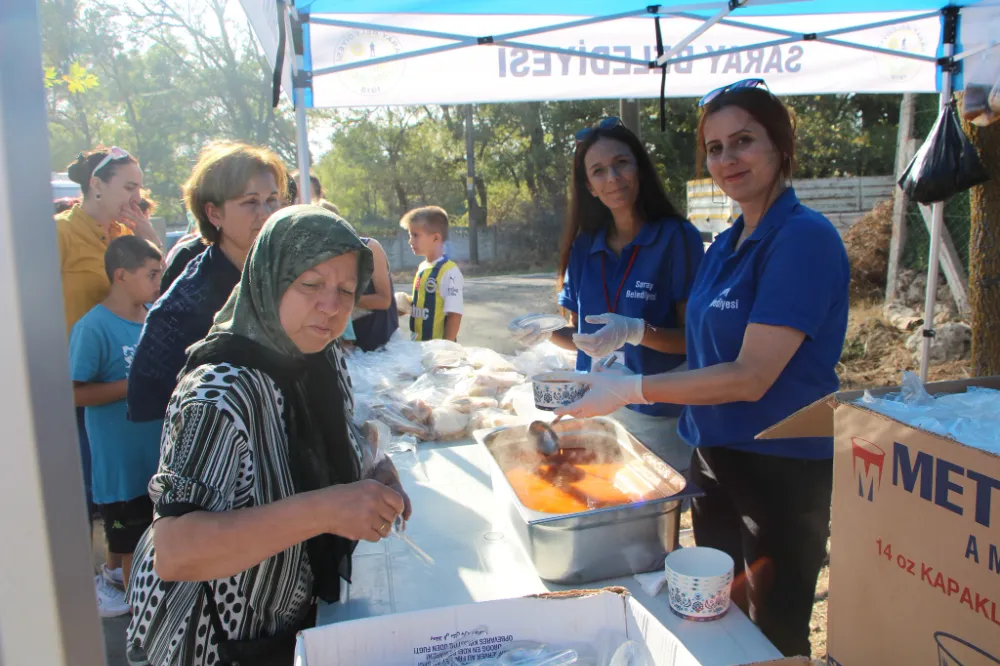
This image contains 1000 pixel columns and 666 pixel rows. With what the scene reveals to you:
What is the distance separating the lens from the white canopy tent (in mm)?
3016

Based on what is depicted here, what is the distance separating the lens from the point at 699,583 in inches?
46.2

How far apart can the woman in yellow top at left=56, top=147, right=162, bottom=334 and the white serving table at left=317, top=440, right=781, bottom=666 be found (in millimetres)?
1867

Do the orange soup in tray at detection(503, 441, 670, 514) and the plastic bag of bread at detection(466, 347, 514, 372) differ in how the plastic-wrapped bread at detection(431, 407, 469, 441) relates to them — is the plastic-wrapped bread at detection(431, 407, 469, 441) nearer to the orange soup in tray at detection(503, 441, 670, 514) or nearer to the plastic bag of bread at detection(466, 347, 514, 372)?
the plastic bag of bread at detection(466, 347, 514, 372)

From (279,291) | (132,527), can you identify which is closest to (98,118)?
(132,527)

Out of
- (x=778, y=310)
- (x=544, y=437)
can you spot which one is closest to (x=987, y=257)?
(x=778, y=310)

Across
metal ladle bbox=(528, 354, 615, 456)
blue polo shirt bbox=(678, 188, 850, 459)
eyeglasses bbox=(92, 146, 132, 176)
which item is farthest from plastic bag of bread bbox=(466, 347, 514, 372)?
eyeglasses bbox=(92, 146, 132, 176)

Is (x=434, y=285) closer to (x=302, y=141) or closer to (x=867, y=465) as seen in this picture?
(x=302, y=141)

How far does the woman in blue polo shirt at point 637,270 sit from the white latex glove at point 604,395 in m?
0.32

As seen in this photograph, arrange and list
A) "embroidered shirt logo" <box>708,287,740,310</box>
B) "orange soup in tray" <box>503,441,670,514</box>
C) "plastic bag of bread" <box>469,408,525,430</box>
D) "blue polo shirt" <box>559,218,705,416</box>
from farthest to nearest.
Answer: "plastic bag of bread" <box>469,408,525,430</box> → "blue polo shirt" <box>559,218,705,416</box> → "embroidered shirt logo" <box>708,287,740,310</box> → "orange soup in tray" <box>503,441,670,514</box>

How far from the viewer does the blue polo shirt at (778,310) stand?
1441 millimetres

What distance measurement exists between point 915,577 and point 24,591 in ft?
2.96

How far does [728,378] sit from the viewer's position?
1.48m

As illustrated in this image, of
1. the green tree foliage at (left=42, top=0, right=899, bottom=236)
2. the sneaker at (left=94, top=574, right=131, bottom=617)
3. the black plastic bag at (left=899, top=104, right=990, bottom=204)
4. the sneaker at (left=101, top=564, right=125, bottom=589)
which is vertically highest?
the green tree foliage at (left=42, top=0, right=899, bottom=236)

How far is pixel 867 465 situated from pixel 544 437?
999 millimetres
